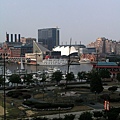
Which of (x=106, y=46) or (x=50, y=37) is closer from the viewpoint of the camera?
(x=50, y=37)

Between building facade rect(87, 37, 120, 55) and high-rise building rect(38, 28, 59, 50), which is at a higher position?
high-rise building rect(38, 28, 59, 50)

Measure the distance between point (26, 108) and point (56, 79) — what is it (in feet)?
18.0

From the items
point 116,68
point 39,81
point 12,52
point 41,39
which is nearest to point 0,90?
point 39,81

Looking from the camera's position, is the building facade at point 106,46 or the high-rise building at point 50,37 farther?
the high-rise building at point 50,37

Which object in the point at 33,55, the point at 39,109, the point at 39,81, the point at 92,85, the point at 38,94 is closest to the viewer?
the point at 39,109

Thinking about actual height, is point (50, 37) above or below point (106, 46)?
above

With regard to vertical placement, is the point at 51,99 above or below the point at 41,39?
below

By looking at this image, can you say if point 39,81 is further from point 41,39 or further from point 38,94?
point 41,39

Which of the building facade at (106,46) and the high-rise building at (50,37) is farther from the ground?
the high-rise building at (50,37)

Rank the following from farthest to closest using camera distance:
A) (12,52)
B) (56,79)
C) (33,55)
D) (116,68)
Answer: (12,52) < (33,55) < (116,68) < (56,79)

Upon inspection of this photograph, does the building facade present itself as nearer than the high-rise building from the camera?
Yes

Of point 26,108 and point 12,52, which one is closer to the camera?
point 26,108

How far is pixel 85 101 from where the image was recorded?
8.61 m

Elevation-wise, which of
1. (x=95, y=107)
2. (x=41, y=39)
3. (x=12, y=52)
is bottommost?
(x=95, y=107)
